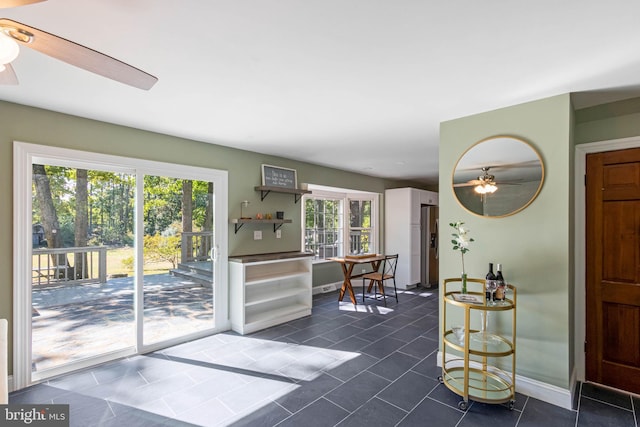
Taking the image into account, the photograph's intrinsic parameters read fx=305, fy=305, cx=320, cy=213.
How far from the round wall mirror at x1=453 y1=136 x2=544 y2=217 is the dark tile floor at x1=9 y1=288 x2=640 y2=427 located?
5.03 ft

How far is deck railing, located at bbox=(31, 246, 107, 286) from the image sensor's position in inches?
105

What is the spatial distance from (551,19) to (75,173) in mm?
3710

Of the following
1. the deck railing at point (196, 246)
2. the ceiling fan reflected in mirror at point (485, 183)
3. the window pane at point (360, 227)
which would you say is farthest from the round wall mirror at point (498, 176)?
the window pane at point (360, 227)

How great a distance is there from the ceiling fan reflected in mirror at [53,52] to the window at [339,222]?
417 cm

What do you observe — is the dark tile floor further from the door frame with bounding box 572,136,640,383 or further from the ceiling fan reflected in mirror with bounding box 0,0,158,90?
the ceiling fan reflected in mirror with bounding box 0,0,158,90

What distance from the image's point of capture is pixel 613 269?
2508mm

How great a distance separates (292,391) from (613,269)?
2.81 meters

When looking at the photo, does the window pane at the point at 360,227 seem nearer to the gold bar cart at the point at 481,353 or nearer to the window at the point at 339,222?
the window at the point at 339,222

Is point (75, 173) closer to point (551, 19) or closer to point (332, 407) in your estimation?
point (332, 407)

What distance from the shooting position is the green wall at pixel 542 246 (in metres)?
2.28

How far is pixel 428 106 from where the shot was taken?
256cm

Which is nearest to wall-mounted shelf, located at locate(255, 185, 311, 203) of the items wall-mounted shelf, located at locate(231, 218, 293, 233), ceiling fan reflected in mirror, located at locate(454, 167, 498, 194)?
wall-mounted shelf, located at locate(231, 218, 293, 233)

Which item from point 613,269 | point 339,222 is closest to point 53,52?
point 613,269

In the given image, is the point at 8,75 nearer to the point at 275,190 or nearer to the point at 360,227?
the point at 275,190
